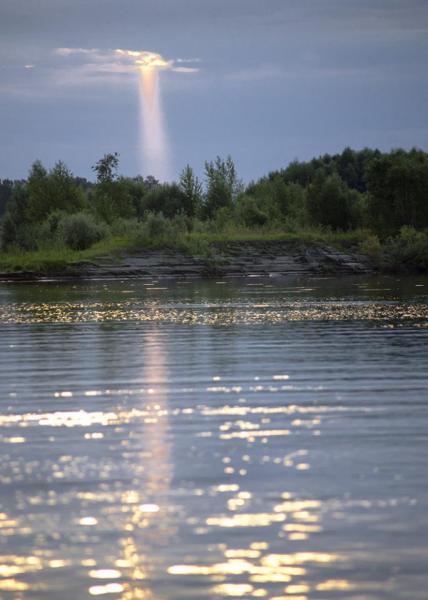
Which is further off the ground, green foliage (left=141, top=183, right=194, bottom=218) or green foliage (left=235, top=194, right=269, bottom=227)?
green foliage (left=141, top=183, right=194, bottom=218)

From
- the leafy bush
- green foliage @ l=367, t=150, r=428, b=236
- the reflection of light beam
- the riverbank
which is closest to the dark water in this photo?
the reflection of light beam

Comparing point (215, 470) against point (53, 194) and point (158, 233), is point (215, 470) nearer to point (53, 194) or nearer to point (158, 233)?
point (158, 233)

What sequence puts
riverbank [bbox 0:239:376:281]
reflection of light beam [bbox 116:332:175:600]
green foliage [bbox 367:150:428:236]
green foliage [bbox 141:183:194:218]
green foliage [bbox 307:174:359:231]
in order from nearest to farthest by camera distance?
reflection of light beam [bbox 116:332:175:600]
riverbank [bbox 0:239:376:281]
green foliage [bbox 367:150:428:236]
green foliage [bbox 307:174:359:231]
green foliage [bbox 141:183:194:218]

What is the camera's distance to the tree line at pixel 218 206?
9116 centimetres

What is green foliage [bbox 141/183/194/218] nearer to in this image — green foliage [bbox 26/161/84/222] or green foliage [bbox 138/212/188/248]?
green foliage [bbox 26/161/84/222]

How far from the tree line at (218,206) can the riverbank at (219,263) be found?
501 centimetres

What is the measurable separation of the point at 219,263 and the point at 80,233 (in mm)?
11180

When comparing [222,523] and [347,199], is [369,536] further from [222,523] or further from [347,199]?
[347,199]

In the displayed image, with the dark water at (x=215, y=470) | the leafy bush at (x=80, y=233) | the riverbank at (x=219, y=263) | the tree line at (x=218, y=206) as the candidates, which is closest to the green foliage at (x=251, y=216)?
the tree line at (x=218, y=206)

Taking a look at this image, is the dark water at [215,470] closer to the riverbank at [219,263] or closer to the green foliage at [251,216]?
the riverbank at [219,263]

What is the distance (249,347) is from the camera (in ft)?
90.3

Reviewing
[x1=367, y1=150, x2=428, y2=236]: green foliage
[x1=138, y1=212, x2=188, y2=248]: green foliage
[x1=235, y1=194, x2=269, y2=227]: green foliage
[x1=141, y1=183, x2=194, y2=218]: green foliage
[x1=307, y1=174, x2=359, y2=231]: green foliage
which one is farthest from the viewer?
[x1=141, y1=183, x2=194, y2=218]: green foliage

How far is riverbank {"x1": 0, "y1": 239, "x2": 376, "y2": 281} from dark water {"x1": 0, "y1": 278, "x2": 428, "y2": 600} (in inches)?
2012

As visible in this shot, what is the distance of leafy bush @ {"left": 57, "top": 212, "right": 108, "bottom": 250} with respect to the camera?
86.2 m
